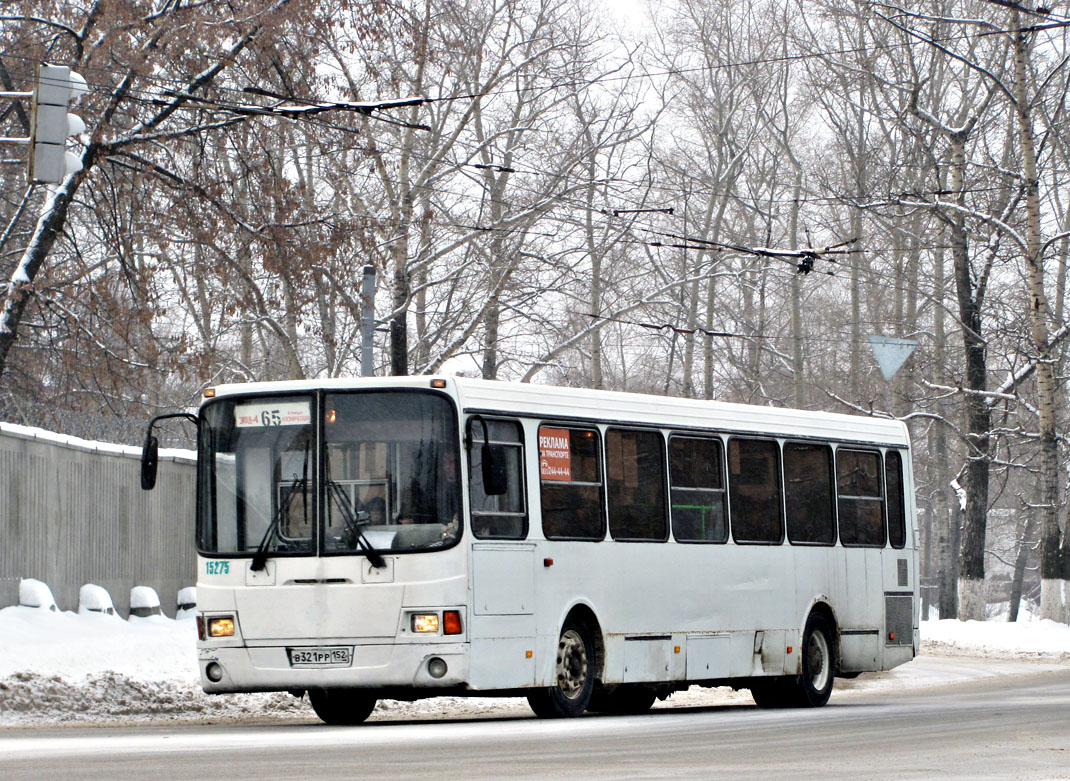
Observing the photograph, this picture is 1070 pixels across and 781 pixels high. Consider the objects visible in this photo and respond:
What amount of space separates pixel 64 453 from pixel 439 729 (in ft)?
24.8

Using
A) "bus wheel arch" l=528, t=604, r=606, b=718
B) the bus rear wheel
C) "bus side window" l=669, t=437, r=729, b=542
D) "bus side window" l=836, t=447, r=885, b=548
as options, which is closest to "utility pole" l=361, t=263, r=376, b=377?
"bus side window" l=836, t=447, r=885, b=548

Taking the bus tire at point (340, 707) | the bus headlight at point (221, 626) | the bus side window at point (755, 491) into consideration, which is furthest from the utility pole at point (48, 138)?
the bus side window at point (755, 491)

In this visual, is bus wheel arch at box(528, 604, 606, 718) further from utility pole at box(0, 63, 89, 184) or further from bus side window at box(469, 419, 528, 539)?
utility pole at box(0, 63, 89, 184)

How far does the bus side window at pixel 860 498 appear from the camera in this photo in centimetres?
1814

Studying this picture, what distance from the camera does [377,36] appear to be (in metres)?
23.6

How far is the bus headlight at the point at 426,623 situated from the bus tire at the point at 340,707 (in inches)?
62.7

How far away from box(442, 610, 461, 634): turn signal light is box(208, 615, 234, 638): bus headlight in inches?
66.8

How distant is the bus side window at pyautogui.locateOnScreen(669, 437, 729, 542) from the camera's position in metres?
15.8

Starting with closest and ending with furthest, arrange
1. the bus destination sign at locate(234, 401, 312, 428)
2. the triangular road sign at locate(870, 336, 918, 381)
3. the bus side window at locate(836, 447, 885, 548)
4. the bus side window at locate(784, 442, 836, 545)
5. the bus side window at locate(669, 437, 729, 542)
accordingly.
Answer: the bus destination sign at locate(234, 401, 312, 428) → the bus side window at locate(669, 437, 729, 542) → the bus side window at locate(784, 442, 836, 545) → the bus side window at locate(836, 447, 885, 548) → the triangular road sign at locate(870, 336, 918, 381)

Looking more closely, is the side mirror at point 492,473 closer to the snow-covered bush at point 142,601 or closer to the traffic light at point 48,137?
the traffic light at point 48,137

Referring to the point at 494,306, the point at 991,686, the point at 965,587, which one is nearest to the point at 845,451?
the point at 991,686

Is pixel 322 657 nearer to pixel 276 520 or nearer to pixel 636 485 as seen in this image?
pixel 276 520

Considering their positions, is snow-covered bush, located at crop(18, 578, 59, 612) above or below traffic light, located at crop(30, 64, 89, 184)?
below

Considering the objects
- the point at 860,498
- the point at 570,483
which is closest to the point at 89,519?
the point at 570,483
